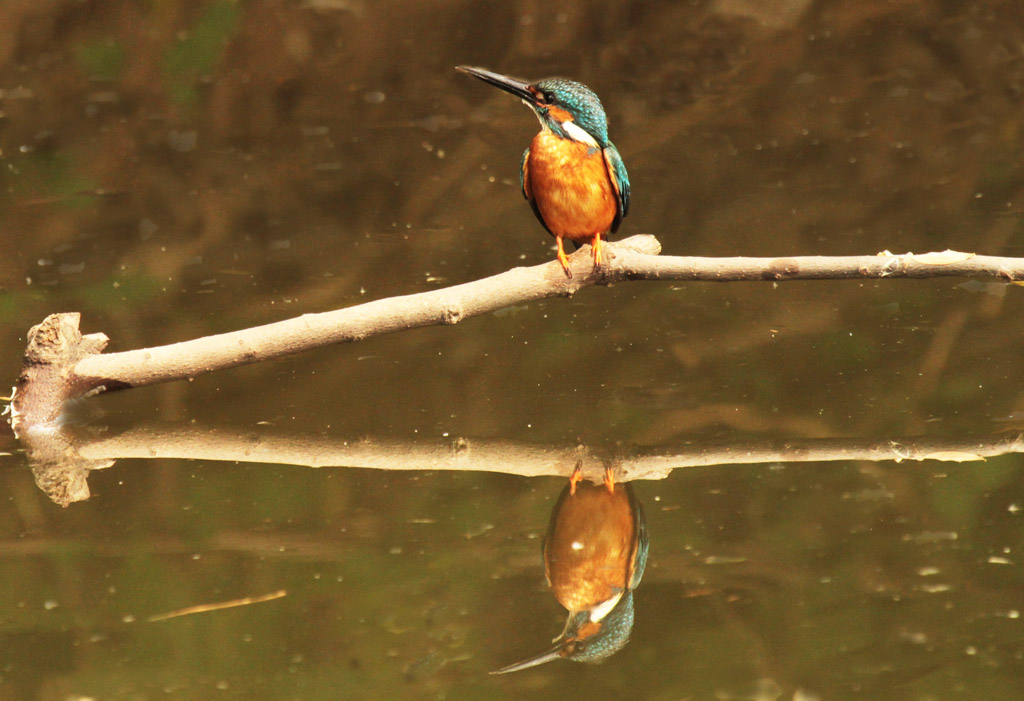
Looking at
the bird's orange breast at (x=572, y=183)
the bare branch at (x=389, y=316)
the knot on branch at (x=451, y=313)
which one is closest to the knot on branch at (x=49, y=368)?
the bare branch at (x=389, y=316)

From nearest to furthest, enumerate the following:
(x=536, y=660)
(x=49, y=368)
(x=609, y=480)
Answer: (x=536, y=660) < (x=609, y=480) < (x=49, y=368)

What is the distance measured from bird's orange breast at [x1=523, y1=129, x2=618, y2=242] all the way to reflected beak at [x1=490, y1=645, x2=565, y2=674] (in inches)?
44.4

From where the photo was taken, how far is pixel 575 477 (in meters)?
2.45

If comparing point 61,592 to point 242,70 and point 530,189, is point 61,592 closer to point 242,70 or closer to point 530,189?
point 530,189

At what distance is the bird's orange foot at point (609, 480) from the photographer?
93.7 inches

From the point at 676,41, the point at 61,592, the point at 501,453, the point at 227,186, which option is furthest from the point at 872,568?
the point at 676,41

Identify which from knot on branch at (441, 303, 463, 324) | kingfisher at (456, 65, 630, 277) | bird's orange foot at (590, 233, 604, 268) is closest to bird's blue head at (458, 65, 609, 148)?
kingfisher at (456, 65, 630, 277)

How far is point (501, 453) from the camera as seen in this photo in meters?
2.58

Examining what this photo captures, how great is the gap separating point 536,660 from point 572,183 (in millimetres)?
1195

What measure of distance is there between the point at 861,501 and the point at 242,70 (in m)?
4.39

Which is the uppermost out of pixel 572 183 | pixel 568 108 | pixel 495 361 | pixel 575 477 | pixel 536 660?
pixel 568 108

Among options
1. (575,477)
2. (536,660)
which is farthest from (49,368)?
(536,660)

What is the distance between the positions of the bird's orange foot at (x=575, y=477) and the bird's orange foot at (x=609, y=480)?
53 millimetres

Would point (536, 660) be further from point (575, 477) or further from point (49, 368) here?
point (49, 368)
